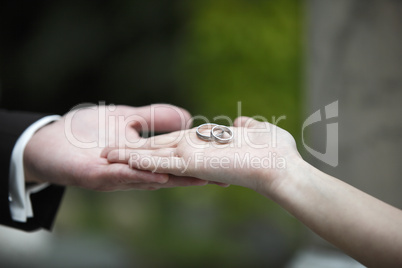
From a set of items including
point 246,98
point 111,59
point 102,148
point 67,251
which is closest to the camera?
point 102,148

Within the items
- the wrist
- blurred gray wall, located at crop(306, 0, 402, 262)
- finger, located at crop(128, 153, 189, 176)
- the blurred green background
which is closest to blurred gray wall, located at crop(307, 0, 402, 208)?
blurred gray wall, located at crop(306, 0, 402, 262)

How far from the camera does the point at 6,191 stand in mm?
1223

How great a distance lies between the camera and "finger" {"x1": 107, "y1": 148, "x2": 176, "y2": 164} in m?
1.04

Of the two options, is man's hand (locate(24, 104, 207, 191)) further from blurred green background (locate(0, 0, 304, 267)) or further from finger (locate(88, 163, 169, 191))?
blurred green background (locate(0, 0, 304, 267))

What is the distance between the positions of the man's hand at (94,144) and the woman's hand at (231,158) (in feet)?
0.15

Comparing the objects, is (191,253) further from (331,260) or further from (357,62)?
(357,62)

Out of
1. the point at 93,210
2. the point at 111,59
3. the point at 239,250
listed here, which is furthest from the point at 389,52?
the point at 93,210

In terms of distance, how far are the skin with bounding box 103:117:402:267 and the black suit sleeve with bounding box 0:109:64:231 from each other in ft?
1.08

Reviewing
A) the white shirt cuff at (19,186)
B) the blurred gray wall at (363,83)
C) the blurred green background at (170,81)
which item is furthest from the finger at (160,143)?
the blurred green background at (170,81)

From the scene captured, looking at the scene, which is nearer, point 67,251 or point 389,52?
point 389,52

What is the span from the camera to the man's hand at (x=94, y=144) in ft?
3.51

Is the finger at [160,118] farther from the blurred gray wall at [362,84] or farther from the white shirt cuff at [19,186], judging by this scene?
the blurred gray wall at [362,84]

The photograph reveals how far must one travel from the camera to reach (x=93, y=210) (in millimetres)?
3160

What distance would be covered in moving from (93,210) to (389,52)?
2404 millimetres
